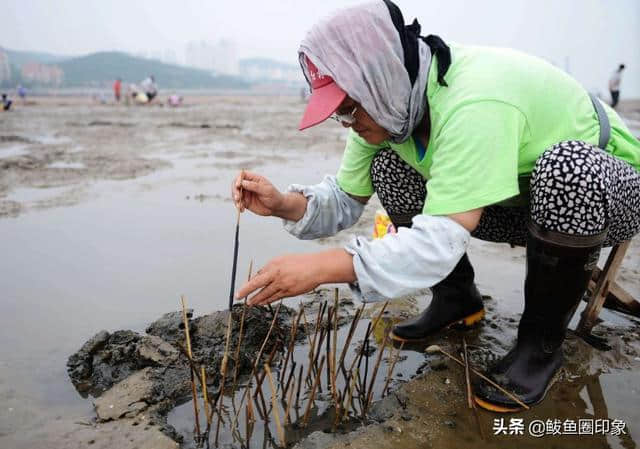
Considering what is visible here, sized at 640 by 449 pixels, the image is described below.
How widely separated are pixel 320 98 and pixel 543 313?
116cm

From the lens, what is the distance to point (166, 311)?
8.98ft

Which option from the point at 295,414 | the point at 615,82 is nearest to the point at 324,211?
the point at 295,414

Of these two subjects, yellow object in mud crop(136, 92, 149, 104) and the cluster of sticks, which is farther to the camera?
yellow object in mud crop(136, 92, 149, 104)

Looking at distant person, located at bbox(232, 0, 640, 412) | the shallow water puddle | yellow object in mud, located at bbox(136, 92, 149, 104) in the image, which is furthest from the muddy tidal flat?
yellow object in mud, located at bbox(136, 92, 149, 104)

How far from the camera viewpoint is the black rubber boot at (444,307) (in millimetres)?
2410

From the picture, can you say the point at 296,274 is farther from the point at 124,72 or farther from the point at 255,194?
the point at 124,72

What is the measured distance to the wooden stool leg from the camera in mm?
2289

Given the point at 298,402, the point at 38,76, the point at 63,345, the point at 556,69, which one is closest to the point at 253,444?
the point at 298,402

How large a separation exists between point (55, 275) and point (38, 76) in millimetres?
106395

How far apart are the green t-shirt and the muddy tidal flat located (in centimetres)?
82

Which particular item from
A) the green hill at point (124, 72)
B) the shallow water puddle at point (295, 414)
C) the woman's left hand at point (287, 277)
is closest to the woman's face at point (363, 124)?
the woman's left hand at point (287, 277)

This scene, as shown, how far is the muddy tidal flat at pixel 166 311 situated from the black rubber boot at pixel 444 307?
2.9 inches

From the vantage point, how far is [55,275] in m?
3.16

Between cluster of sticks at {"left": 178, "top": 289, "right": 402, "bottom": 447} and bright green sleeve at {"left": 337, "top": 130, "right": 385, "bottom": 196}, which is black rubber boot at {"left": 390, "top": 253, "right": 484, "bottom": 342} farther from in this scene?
bright green sleeve at {"left": 337, "top": 130, "right": 385, "bottom": 196}
